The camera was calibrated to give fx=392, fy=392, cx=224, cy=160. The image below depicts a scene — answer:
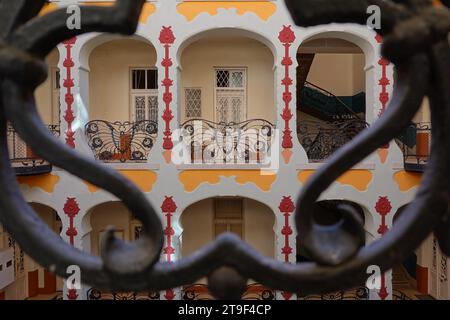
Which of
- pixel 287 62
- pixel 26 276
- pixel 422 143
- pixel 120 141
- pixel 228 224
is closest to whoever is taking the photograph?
pixel 287 62

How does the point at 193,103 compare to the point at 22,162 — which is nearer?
the point at 22,162

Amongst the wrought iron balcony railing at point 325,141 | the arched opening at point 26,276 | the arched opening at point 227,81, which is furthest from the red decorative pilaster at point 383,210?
the arched opening at point 26,276

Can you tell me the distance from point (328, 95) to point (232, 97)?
405 centimetres

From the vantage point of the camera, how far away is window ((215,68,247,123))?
425 inches

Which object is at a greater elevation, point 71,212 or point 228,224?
point 71,212

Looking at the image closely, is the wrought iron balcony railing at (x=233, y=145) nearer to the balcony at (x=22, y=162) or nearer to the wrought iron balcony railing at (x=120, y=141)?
the wrought iron balcony railing at (x=120, y=141)

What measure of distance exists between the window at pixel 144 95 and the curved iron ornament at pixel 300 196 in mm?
10135

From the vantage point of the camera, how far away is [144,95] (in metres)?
10.8

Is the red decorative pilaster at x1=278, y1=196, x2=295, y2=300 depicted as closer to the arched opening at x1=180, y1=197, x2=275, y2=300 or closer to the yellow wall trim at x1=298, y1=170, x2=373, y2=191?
the yellow wall trim at x1=298, y1=170, x2=373, y2=191

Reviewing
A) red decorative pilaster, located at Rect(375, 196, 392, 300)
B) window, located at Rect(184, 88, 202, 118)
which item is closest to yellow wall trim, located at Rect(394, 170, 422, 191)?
red decorative pilaster, located at Rect(375, 196, 392, 300)

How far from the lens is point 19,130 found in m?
Result: 0.82

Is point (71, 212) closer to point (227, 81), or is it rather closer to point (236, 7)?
point (227, 81)

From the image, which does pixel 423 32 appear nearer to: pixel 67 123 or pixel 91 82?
pixel 67 123

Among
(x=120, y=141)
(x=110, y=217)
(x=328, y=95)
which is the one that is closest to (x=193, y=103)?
(x=120, y=141)
